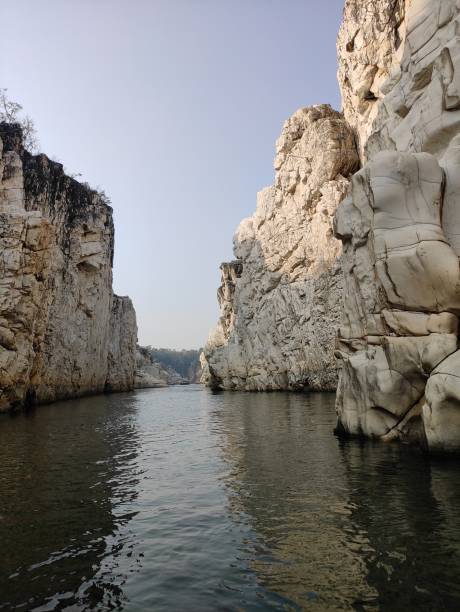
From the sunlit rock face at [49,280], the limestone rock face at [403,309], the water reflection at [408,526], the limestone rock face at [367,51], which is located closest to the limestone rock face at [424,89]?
the limestone rock face at [403,309]

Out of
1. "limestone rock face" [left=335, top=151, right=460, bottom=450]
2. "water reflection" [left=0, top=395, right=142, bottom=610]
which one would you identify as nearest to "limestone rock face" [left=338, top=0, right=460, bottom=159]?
"limestone rock face" [left=335, top=151, right=460, bottom=450]

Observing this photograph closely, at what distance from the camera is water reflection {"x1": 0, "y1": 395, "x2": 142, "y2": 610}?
6066 mm

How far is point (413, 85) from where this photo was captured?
1972 centimetres

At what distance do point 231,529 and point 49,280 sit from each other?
31.2 meters

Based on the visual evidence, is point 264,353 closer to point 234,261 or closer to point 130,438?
point 234,261

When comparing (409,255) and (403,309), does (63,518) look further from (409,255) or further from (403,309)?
(409,255)

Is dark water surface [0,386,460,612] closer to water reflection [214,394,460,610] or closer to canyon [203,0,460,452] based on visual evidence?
water reflection [214,394,460,610]

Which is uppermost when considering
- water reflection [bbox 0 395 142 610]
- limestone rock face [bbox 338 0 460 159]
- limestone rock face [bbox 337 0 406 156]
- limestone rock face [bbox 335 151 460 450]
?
limestone rock face [bbox 337 0 406 156]

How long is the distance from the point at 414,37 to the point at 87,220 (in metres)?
35.9

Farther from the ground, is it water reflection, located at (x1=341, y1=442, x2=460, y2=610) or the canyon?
the canyon

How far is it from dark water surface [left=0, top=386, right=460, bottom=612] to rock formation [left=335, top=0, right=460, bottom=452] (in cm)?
140

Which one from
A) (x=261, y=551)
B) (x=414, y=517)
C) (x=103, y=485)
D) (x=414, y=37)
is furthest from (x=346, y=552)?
(x=414, y=37)

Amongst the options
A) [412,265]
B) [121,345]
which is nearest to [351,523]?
[412,265]

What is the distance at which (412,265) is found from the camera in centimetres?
1379
